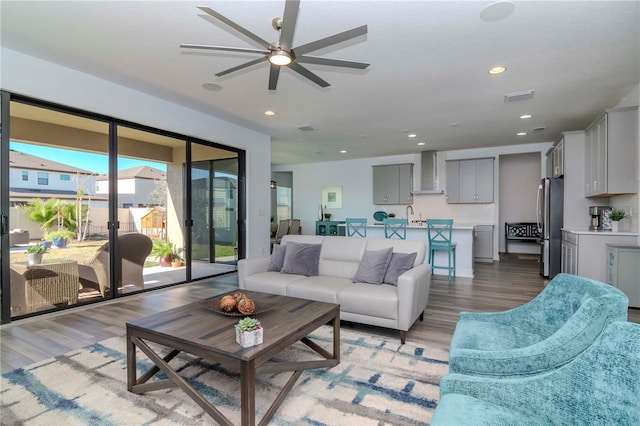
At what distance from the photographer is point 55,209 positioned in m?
3.74

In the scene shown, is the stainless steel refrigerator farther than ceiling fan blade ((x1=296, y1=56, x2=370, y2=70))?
Yes

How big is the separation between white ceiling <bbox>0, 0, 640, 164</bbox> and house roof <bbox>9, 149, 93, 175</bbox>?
1084 mm

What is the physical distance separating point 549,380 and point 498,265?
6581mm

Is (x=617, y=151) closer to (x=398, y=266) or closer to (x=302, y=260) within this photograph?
(x=398, y=266)

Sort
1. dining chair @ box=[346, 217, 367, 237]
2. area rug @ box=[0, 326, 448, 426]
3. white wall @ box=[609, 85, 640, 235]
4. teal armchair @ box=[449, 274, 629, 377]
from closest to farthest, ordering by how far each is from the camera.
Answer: teal armchair @ box=[449, 274, 629, 377], area rug @ box=[0, 326, 448, 426], white wall @ box=[609, 85, 640, 235], dining chair @ box=[346, 217, 367, 237]

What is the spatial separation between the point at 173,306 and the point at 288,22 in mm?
3447

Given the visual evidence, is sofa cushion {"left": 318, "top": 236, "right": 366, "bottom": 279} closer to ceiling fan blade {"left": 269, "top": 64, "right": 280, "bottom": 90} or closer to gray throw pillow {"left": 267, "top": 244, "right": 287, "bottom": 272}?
gray throw pillow {"left": 267, "top": 244, "right": 287, "bottom": 272}

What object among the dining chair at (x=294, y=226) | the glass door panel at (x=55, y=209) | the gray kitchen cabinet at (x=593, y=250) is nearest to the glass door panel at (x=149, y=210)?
the glass door panel at (x=55, y=209)

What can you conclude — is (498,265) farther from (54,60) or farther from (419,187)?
(54,60)

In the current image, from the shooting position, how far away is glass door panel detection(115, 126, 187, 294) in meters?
4.34

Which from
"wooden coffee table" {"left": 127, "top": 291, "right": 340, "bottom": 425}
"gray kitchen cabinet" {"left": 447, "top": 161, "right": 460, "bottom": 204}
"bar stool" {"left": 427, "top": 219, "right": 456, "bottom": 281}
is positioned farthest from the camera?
"gray kitchen cabinet" {"left": 447, "top": 161, "right": 460, "bottom": 204}

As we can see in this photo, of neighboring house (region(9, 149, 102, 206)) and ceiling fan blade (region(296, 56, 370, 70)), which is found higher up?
ceiling fan blade (region(296, 56, 370, 70))

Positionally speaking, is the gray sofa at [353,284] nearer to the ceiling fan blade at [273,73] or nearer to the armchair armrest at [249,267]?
the armchair armrest at [249,267]

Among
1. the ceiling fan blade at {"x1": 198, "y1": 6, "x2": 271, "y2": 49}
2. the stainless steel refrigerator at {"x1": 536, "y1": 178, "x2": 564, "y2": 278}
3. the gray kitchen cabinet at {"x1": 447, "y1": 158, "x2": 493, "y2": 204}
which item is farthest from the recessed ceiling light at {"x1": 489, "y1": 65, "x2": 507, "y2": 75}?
the gray kitchen cabinet at {"x1": 447, "y1": 158, "x2": 493, "y2": 204}
